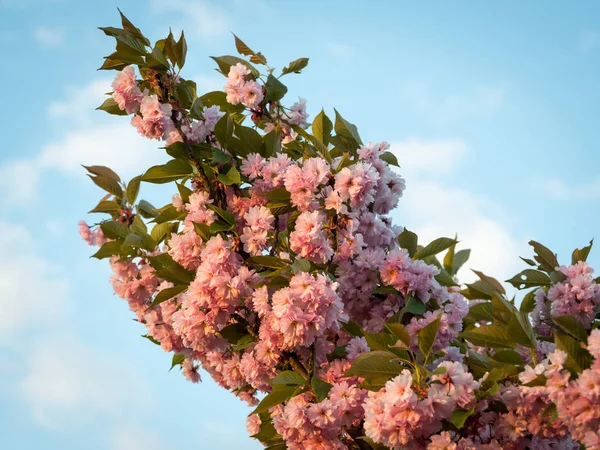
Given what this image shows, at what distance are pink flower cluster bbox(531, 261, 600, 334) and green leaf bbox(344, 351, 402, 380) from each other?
1132 mm

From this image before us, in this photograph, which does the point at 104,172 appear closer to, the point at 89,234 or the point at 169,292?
the point at 89,234

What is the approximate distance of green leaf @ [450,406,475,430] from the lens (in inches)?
113

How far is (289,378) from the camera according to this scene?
341cm

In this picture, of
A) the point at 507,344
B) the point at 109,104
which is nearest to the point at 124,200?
the point at 109,104

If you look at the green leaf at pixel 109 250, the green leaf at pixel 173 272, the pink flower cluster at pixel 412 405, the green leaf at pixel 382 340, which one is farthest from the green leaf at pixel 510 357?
the green leaf at pixel 109 250

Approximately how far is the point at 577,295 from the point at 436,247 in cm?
79

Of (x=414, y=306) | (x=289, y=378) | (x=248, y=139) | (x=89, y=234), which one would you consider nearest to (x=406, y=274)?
(x=414, y=306)

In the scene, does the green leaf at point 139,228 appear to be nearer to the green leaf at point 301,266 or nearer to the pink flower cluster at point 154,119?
the pink flower cluster at point 154,119

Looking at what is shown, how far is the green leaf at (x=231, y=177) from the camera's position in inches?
149

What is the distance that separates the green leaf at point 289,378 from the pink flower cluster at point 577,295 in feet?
4.50

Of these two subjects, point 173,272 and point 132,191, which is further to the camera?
point 132,191

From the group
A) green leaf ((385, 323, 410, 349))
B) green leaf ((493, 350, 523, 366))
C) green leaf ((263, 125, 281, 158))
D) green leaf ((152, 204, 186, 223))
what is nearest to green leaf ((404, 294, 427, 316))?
green leaf ((493, 350, 523, 366))

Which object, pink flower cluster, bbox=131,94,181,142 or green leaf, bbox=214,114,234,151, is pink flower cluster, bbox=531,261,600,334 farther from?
pink flower cluster, bbox=131,94,181,142

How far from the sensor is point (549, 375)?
2746 millimetres
